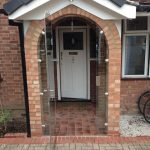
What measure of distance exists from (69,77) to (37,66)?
248 cm

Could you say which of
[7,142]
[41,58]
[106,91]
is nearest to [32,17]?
[41,58]

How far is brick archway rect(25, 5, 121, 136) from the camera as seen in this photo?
17.3 feet

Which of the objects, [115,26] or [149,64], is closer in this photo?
[115,26]

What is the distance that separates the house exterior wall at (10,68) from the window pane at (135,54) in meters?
2.62

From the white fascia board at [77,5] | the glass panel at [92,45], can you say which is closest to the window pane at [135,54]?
the glass panel at [92,45]

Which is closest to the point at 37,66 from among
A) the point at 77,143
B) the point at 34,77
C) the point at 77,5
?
the point at 34,77

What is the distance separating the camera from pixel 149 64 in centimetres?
686

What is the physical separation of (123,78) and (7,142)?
3109 mm

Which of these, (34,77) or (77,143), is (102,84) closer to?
(77,143)

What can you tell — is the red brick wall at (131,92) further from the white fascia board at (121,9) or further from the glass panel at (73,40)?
the white fascia board at (121,9)

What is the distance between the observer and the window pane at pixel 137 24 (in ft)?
21.9

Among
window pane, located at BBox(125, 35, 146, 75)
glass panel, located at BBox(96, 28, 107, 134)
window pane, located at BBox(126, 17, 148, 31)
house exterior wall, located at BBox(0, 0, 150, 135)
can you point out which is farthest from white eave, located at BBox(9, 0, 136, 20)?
window pane, located at BBox(125, 35, 146, 75)

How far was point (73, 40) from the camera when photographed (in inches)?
302

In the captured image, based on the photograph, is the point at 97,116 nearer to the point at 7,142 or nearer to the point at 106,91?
the point at 106,91
